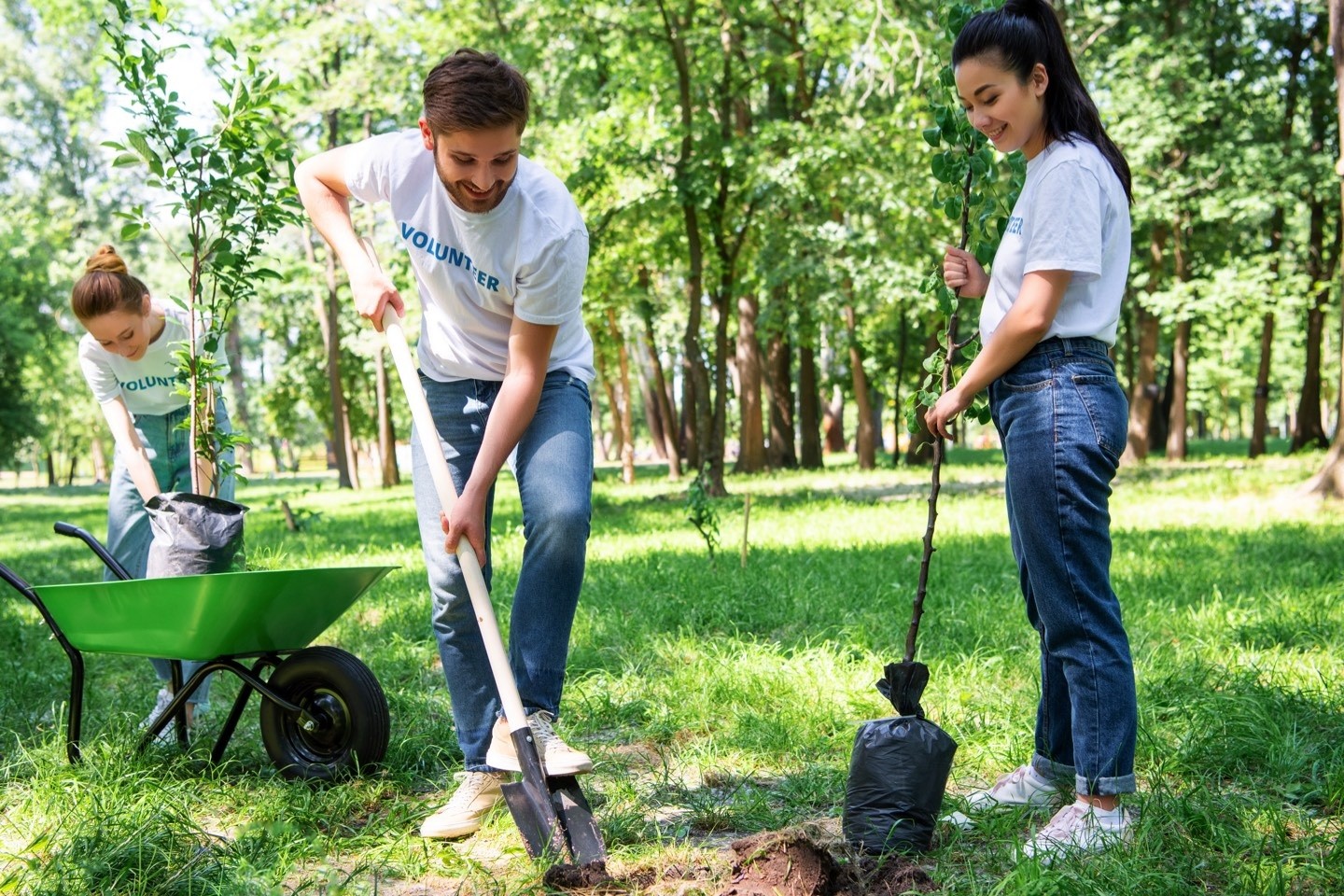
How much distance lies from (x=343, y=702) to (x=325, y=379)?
26.6 m

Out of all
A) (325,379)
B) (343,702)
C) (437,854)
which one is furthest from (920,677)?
(325,379)

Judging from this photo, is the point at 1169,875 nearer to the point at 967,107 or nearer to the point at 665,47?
the point at 967,107

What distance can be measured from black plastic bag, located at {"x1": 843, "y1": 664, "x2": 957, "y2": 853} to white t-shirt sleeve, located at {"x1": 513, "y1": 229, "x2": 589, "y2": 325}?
3.80ft

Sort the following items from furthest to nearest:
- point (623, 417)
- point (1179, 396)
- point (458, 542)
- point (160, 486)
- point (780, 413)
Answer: point (623, 417) → point (780, 413) → point (1179, 396) → point (160, 486) → point (458, 542)

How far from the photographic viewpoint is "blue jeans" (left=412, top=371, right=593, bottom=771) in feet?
8.71

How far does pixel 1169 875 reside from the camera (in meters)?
2.17

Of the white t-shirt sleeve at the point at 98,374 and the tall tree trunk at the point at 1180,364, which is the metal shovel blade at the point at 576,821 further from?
the tall tree trunk at the point at 1180,364

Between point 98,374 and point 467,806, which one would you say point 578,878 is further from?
point 98,374

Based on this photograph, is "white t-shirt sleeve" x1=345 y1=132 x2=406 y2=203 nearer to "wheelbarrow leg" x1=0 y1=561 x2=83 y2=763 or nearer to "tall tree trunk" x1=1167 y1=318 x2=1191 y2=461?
"wheelbarrow leg" x1=0 y1=561 x2=83 y2=763

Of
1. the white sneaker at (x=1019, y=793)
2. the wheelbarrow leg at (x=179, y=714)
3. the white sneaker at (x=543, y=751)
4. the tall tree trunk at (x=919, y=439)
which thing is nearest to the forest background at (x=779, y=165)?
the tall tree trunk at (x=919, y=439)

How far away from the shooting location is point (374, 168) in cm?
277

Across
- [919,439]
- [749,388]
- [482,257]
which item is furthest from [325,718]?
[749,388]

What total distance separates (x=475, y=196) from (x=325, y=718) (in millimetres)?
1526

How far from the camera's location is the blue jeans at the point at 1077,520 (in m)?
2.36
